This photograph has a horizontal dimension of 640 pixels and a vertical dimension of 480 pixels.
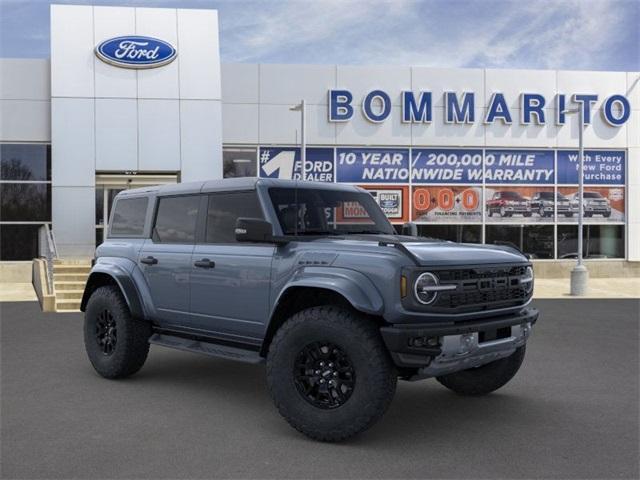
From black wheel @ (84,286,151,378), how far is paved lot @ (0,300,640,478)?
0.64 ft

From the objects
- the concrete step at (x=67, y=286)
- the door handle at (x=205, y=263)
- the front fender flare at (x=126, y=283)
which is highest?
the door handle at (x=205, y=263)

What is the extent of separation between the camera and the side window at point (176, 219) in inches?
248

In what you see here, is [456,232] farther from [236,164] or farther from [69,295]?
[69,295]

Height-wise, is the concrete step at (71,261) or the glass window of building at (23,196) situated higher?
the glass window of building at (23,196)

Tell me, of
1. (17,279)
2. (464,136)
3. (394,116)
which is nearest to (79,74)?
(17,279)

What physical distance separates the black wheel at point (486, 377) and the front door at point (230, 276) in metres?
2.10

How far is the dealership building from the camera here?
60.3 feet

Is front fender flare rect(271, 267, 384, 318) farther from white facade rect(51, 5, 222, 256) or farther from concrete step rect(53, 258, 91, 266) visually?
white facade rect(51, 5, 222, 256)

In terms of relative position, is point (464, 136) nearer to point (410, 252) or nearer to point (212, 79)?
point (212, 79)

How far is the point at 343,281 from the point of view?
4.74 metres

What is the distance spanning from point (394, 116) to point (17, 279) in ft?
41.2

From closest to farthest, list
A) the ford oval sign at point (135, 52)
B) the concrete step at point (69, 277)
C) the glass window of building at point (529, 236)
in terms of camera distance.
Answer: the concrete step at point (69, 277) → the ford oval sign at point (135, 52) → the glass window of building at point (529, 236)

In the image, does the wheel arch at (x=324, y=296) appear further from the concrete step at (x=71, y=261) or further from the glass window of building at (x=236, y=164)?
the glass window of building at (x=236, y=164)

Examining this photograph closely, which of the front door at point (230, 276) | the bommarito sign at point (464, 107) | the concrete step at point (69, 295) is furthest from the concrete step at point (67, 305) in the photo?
the bommarito sign at point (464, 107)
